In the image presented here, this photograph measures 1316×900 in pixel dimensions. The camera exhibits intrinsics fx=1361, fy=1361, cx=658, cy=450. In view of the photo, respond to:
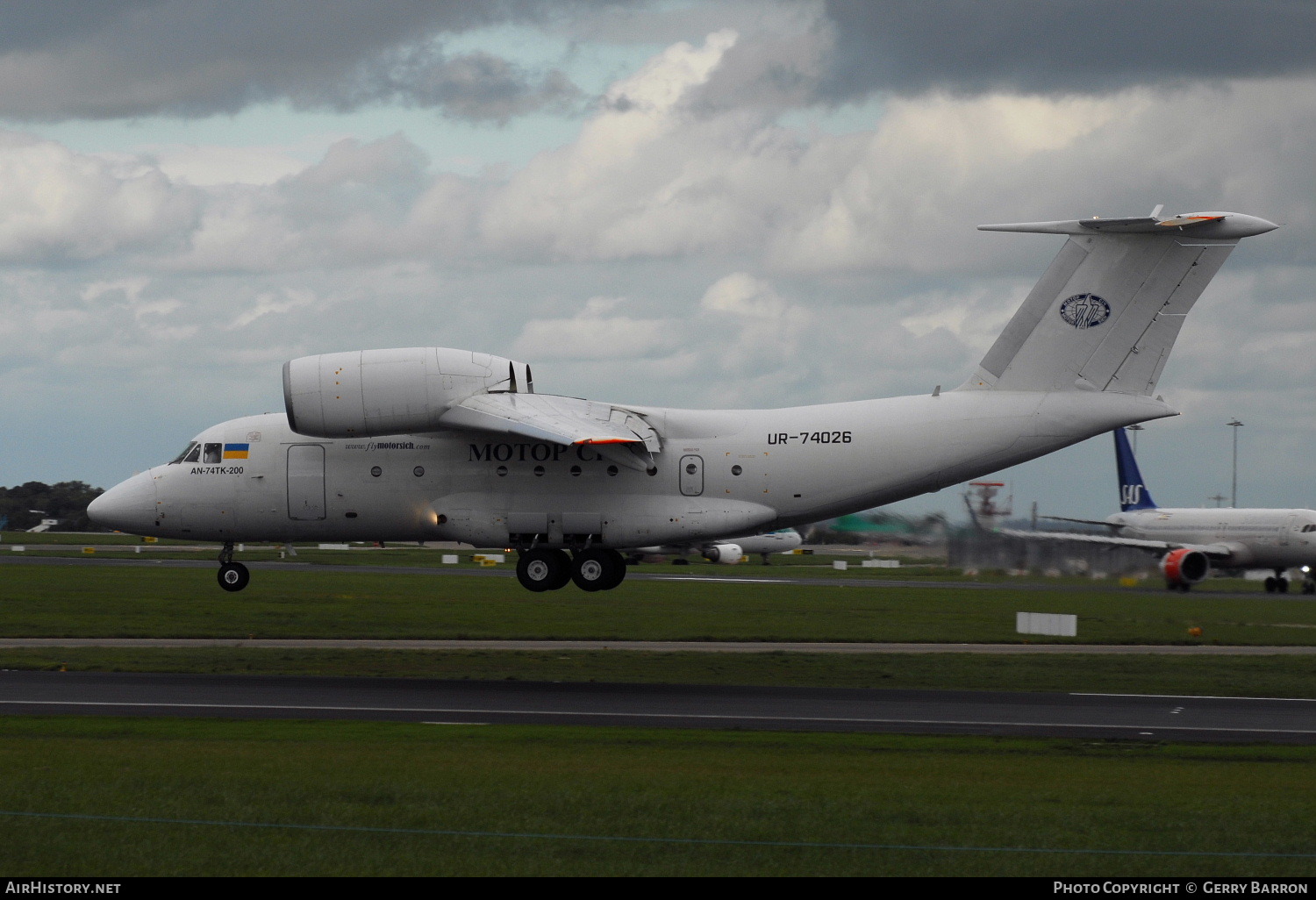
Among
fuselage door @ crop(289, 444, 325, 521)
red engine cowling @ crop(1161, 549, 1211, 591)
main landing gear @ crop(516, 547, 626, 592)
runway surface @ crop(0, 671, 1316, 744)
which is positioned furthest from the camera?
red engine cowling @ crop(1161, 549, 1211, 591)

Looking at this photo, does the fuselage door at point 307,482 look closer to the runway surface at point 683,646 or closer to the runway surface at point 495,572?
the runway surface at point 683,646

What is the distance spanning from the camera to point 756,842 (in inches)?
529

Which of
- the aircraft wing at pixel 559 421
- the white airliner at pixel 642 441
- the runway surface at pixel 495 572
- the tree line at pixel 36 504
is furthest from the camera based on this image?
the tree line at pixel 36 504

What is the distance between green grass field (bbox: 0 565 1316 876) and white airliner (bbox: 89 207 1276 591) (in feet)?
10.9

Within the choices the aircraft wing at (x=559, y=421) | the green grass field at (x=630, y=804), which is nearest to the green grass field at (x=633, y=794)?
the green grass field at (x=630, y=804)

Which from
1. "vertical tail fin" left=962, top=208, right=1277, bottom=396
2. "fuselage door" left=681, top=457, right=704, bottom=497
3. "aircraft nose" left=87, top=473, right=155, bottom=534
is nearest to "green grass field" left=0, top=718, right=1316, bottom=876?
"fuselage door" left=681, top=457, right=704, bottom=497

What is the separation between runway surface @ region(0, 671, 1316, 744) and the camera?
22.4m

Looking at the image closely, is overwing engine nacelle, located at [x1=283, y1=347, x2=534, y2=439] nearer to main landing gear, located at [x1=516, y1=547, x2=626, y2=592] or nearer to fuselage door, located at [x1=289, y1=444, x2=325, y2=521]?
fuselage door, located at [x1=289, y1=444, x2=325, y2=521]

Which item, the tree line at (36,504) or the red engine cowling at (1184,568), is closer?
the red engine cowling at (1184,568)

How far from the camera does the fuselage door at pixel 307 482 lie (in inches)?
1167

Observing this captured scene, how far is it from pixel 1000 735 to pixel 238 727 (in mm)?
11879

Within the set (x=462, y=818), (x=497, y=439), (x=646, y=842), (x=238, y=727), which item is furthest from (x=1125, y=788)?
(x=497, y=439)

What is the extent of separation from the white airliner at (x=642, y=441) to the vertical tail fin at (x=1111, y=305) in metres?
0.04
